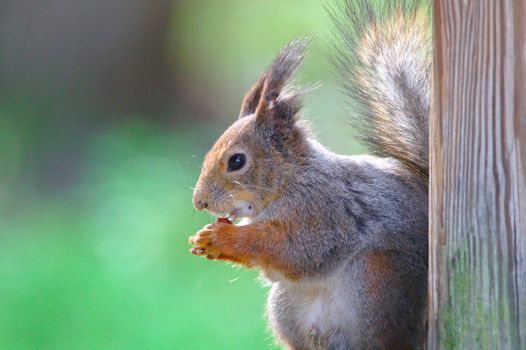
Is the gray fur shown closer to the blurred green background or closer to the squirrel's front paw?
the squirrel's front paw

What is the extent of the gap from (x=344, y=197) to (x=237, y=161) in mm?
261

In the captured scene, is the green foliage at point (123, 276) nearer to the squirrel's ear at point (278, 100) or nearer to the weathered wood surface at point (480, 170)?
the squirrel's ear at point (278, 100)

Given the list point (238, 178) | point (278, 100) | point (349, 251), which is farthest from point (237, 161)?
point (349, 251)

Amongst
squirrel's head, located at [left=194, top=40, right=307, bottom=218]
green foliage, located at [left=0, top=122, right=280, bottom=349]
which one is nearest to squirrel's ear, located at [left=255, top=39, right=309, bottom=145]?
squirrel's head, located at [left=194, top=40, right=307, bottom=218]

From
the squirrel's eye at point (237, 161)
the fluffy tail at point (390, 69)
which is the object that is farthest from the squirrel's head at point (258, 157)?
the fluffy tail at point (390, 69)

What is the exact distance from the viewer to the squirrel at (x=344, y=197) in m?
1.94

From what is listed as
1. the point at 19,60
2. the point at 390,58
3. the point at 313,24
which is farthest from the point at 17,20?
the point at 390,58

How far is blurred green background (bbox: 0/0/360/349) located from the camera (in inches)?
134

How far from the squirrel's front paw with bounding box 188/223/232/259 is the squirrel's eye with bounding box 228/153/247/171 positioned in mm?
154

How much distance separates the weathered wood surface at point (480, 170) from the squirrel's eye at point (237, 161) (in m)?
0.60

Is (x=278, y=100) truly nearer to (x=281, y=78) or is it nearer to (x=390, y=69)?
(x=281, y=78)

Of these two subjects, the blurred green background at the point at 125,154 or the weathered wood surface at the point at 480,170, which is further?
the blurred green background at the point at 125,154

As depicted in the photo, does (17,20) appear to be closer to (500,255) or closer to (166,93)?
(166,93)

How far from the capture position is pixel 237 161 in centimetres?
210
